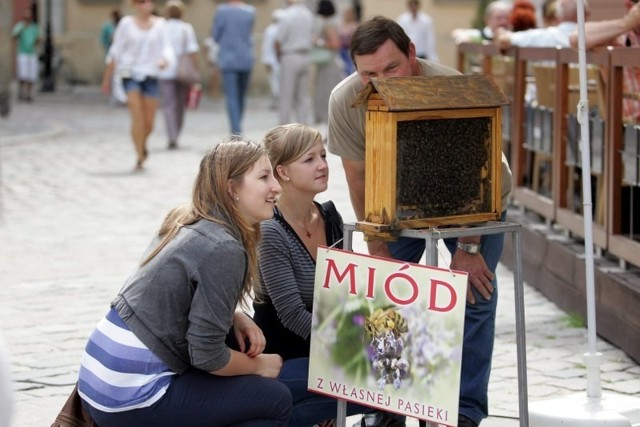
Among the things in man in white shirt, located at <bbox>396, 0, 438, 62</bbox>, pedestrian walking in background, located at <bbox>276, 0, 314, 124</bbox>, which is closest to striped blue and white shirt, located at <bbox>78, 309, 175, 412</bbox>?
pedestrian walking in background, located at <bbox>276, 0, 314, 124</bbox>

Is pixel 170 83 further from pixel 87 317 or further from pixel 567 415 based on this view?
pixel 567 415

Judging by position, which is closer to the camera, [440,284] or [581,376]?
[440,284]

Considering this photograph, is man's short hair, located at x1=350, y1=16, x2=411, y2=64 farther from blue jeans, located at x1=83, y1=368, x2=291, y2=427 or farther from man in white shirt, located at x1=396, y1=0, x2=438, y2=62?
man in white shirt, located at x1=396, y1=0, x2=438, y2=62

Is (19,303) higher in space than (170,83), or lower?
lower

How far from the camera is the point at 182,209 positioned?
14.7 feet

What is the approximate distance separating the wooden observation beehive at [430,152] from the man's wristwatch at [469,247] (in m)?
0.31

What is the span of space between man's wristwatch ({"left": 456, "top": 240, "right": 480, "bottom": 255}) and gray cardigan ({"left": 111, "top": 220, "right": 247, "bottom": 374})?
2.99 ft

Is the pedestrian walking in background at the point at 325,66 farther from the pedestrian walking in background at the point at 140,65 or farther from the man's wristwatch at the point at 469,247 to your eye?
the man's wristwatch at the point at 469,247

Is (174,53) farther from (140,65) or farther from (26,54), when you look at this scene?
(26,54)

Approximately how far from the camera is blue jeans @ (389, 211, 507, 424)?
16.6 ft

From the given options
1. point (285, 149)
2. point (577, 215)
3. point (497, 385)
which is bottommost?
point (497, 385)

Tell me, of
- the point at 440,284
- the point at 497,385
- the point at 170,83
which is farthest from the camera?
the point at 170,83

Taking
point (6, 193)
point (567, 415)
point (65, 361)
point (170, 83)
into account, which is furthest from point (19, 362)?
point (170, 83)

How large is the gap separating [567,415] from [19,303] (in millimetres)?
3896
